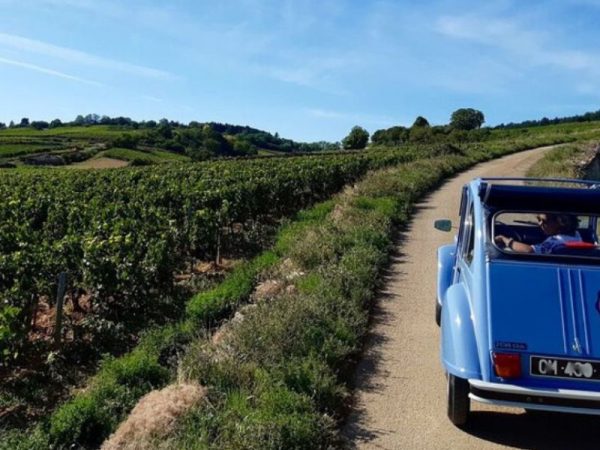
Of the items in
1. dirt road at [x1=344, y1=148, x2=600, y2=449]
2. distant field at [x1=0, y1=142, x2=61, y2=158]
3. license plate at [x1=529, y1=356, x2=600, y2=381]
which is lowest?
dirt road at [x1=344, y1=148, x2=600, y2=449]

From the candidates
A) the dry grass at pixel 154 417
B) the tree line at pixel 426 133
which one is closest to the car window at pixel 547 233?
the dry grass at pixel 154 417

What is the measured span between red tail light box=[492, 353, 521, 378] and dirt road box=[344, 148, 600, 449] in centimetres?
79

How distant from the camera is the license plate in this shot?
15.2 ft

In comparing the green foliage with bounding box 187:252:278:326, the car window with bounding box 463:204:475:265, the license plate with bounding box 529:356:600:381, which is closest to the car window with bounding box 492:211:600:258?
the car window with bounding box 463:204:475:265

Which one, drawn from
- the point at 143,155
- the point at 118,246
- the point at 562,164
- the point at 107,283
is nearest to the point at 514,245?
the point at 107,283

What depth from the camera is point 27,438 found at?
572 cm

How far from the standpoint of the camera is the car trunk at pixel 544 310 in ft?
15.4

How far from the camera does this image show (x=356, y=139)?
8725 centimetres

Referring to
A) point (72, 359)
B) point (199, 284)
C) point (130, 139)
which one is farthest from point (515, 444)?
point (130, 139)

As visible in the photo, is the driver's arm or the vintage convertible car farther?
the driver's arm

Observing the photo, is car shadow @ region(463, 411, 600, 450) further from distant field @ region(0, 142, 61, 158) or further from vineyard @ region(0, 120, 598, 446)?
distant field @ region(0, 142, 61, 158)

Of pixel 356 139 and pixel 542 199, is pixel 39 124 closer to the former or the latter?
pixel 356 139

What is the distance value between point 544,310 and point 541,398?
2.20 ft

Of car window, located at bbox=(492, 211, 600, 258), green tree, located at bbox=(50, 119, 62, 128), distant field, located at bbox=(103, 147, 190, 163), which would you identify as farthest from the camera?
green tree, located at bbox=(50, 119, 62, 128)
